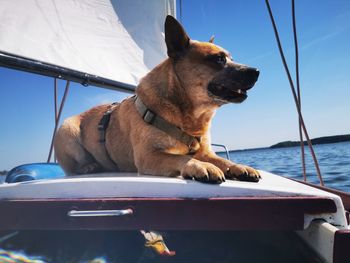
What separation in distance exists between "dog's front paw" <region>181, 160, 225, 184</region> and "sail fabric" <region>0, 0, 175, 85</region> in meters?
2.20

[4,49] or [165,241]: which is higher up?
[4,49]

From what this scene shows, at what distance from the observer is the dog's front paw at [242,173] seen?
1.42 metres

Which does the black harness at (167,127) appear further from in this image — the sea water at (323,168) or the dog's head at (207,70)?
the sea water at (323,168)

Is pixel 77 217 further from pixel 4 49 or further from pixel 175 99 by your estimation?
pixel 4 49

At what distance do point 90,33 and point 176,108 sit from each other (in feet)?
6.40

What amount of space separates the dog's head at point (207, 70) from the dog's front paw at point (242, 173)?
26.4 inches

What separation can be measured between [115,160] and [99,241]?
1.09m

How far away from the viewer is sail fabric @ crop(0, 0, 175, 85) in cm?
253

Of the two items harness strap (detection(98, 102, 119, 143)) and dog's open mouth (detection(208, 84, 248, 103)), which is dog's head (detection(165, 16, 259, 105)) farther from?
harness strap (detection(98, 102, 119, 143))

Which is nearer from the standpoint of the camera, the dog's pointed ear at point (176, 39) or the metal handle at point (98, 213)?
the metal handle at point (98, 213)

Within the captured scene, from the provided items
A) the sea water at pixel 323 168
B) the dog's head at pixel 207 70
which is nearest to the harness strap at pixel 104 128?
the dog's head at pixel 207 70

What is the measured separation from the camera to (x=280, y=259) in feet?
3.97

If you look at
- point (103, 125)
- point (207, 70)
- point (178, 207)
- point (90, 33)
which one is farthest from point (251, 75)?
point (90, 33)

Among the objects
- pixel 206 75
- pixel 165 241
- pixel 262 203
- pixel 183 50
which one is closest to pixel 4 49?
pixel 183 50
